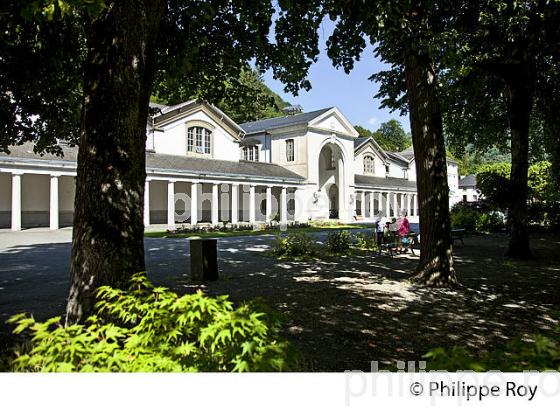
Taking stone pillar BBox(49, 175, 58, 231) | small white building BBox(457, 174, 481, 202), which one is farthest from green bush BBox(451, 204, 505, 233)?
small white building BBox(457, 174, 481, 202)

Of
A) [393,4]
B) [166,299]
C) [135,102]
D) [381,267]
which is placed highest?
[393,4]

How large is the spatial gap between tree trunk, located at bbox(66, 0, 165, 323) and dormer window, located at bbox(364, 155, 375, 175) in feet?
158

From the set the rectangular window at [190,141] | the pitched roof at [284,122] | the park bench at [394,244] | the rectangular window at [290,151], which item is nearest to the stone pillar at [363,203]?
the rectangular window at [290,151]

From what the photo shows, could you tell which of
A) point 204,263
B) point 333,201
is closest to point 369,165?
point 333,201

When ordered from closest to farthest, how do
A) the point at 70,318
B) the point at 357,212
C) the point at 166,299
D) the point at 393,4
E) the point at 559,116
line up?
the point at 166,299 → the point at 70,318 → the point at 393,4 → the point at 559,116 → the point at 357,212

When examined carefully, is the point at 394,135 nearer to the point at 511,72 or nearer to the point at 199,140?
the point at 199,140

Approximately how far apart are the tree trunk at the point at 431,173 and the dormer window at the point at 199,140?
86.6 feet

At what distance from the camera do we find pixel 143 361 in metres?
2.68

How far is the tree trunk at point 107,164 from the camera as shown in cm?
414

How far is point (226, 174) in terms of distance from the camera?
31000 millimetres

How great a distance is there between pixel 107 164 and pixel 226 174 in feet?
88.7

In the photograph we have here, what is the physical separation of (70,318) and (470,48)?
42.8 ft
